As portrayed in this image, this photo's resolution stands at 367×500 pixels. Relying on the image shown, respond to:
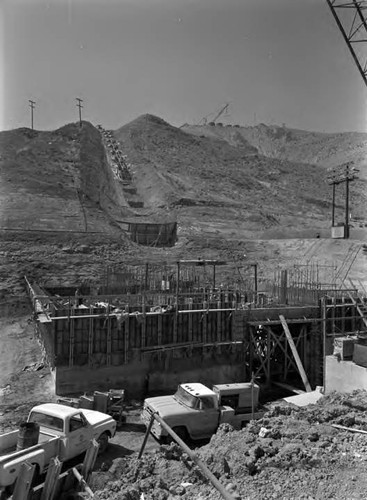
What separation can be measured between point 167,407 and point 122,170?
8183cm

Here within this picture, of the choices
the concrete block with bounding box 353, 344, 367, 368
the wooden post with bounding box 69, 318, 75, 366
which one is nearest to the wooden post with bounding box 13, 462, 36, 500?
the wooden post with bounding box 69, 318, 75, 366

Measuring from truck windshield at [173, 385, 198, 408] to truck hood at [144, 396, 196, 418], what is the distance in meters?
0.09

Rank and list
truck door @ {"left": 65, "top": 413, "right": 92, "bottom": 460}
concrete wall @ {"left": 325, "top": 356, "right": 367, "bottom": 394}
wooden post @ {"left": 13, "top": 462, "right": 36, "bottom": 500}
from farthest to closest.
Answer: concrete wall @ {"left": 325, "top": 356, "right": 367, "bottom": 394}, truck door @ {"left": 65, "top": 413, "right": 92, "bottom": 460}, wooden post @ {"left": 13, "top": 462, "right": 36, "bottom": 500}

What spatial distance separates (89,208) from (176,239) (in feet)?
32.2

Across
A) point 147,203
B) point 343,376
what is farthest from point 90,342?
point 147,203

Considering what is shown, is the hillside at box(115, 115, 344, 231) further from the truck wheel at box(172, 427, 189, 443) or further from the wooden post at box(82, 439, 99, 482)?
the wooden post at box(82, 439, 99, 482)

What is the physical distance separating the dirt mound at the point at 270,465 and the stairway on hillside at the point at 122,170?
65277 millimetres

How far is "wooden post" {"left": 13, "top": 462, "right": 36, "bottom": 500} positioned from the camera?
646cm

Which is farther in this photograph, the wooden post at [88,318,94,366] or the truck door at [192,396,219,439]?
the wooden post at [88,318,94,366]

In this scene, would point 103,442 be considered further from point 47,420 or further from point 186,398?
point 186,398

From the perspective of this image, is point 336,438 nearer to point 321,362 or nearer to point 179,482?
point 179,482

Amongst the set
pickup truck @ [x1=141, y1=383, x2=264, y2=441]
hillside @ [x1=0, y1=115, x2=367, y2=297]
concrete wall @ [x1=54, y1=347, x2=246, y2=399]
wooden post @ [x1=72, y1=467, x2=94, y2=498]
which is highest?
hillside @ [x1=0, y1=115, x2=367, y2=297]

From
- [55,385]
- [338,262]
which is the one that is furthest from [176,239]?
[55,385]

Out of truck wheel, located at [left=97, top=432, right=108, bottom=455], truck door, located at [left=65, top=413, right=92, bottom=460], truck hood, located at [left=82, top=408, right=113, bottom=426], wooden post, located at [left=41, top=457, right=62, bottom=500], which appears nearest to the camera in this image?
wooden post, located at [left=41, top=457, right=62, bottom=500]
